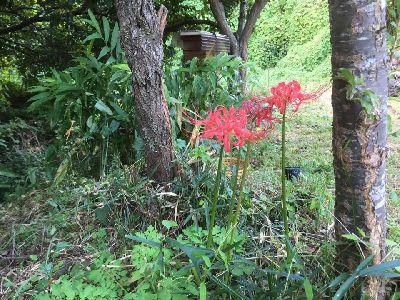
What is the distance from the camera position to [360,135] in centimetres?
149

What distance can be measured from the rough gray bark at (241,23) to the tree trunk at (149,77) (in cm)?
335

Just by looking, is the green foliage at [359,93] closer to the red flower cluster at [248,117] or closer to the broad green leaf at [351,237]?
the red flower cluster at [248,117]

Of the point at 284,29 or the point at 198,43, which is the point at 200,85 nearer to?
the point at 198,43

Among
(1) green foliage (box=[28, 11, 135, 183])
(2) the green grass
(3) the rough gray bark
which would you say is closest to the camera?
(2) the green grass

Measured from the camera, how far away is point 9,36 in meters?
5.82

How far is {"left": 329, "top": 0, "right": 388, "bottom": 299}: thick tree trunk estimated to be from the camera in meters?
1.42

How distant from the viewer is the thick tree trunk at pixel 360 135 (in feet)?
4.64

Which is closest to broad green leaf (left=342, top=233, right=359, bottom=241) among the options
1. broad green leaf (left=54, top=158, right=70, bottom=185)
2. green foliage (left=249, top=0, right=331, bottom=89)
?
broad green leaf (left=54, top=158, right=70, bottom=185)

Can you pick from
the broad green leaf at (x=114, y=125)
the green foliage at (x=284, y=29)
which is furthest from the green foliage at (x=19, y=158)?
the green foliage at (x=284, y=29)

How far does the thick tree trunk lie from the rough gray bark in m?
4.39

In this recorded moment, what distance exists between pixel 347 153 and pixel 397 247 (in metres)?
0.48

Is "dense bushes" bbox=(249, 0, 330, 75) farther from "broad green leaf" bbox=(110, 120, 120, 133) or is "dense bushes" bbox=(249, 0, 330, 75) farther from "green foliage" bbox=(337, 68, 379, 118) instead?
"green foliage" bbox=(337, 68, 379, 118)

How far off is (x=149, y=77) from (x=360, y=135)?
1254mm

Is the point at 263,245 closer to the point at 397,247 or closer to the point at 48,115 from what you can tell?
the point at 397,247
